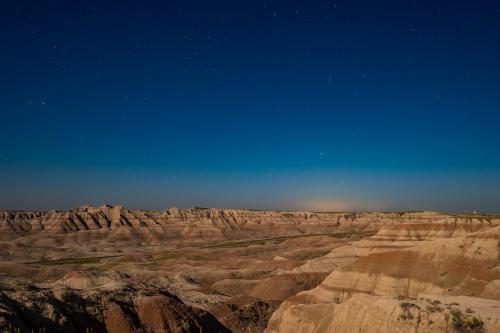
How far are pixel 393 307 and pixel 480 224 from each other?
64701mm

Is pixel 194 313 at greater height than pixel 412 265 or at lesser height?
lesser

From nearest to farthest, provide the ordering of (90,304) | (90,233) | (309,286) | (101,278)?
(90,304) < (309,286) < (101,278) < (90,233)

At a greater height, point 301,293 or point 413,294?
point 413,294

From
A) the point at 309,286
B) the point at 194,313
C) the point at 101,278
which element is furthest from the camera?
the point at 101,278

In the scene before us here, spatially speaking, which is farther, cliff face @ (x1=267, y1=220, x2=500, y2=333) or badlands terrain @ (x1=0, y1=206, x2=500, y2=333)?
badlands terrain @ (x1=0, y1=206, x2=500, y2=333)

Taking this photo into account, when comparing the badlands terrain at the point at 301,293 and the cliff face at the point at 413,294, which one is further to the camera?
the badlands terrain at the point at 301,293

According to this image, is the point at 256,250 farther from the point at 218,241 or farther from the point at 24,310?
the point at 24,310

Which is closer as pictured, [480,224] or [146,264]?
[480,224]

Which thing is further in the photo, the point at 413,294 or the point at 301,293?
the point at 301,293

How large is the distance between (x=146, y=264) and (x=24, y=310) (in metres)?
89.5

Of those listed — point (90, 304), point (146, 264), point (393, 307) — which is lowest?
point (146, 264)

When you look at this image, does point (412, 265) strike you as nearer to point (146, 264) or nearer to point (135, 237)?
point (146, 264)

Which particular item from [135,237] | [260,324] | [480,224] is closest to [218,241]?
[135,237]

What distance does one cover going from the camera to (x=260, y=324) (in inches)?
2181
